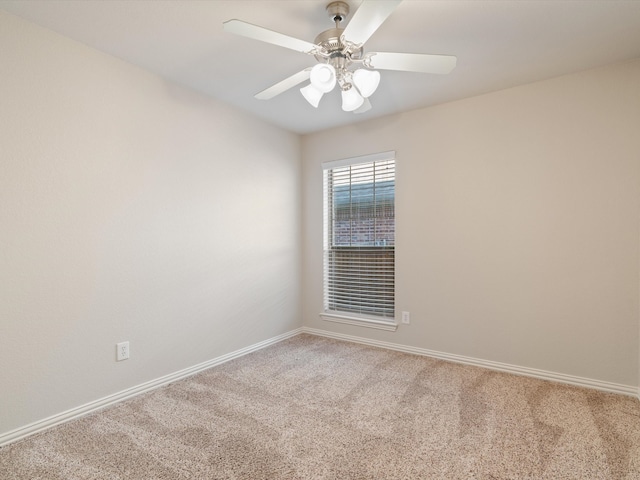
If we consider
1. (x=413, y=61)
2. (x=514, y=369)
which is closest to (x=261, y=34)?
(x=413, y=61)

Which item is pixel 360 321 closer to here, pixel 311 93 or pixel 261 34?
pixel 311 93

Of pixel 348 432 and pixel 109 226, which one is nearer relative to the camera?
pixel 348 432

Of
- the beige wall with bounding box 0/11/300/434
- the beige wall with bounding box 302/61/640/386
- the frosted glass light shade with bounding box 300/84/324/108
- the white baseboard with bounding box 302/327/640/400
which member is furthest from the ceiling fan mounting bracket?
the white baseboard with bounding box 302/327/640/400

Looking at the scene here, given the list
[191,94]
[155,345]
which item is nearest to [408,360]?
[155,345]

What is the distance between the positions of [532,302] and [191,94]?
3.27 m

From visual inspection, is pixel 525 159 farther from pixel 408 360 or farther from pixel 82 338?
pixel 82 338

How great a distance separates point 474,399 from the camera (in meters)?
2.32

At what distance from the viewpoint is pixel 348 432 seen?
1.93 meters

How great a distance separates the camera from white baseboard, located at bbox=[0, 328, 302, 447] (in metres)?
1.88

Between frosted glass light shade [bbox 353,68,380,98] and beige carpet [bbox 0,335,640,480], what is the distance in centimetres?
189

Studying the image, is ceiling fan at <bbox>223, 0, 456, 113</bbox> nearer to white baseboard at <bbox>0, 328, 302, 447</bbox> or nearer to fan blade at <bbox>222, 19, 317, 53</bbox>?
fan blade at <bbox>222, 19, 317, 53</bbox>

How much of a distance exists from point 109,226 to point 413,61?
216 cm

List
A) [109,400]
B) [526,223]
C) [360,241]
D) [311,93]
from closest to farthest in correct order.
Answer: [311,93], [109,400], [526,223], [360,241]

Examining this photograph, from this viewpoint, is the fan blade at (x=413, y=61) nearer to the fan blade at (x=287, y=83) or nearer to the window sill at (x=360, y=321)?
the fan blade at (x=287, y=83)
